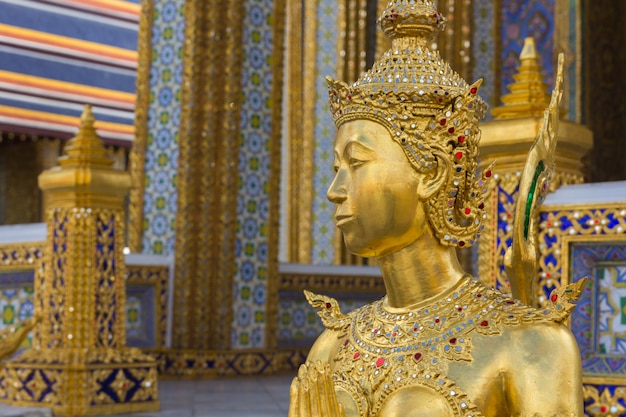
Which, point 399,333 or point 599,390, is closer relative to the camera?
point 399,333

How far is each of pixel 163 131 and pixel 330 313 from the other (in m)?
5.89

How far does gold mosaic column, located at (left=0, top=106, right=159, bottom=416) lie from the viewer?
559 centimetres

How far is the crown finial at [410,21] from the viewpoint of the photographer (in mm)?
2096

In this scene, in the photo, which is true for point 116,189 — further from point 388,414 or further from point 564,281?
point 388,414

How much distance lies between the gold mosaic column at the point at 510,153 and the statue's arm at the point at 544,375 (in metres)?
2.28

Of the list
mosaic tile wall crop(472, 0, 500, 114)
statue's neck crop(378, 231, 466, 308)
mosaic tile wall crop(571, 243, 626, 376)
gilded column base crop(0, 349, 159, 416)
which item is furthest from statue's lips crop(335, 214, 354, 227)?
mosaic tile wall crop(472, 0, 500, 114)

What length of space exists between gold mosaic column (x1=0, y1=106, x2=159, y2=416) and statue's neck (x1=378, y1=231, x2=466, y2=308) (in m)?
3.78

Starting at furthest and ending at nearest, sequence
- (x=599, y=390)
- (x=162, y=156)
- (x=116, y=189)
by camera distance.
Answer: (x=162, y=156)
(x=116, y=189)
(x=599, y=390)

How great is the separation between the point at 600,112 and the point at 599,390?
6.42 m

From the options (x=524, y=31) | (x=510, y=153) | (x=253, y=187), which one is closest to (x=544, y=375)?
(x=510, y=153)

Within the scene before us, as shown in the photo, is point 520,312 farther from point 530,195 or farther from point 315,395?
point 315,395

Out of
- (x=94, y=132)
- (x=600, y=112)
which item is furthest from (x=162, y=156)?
(x=600, y=112)

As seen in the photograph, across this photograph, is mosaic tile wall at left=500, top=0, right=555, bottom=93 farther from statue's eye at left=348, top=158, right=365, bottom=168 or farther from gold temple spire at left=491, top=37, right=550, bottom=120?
statue's eye at left=348, top=158, right=365, bottom=168

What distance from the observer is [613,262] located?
4062 mm
